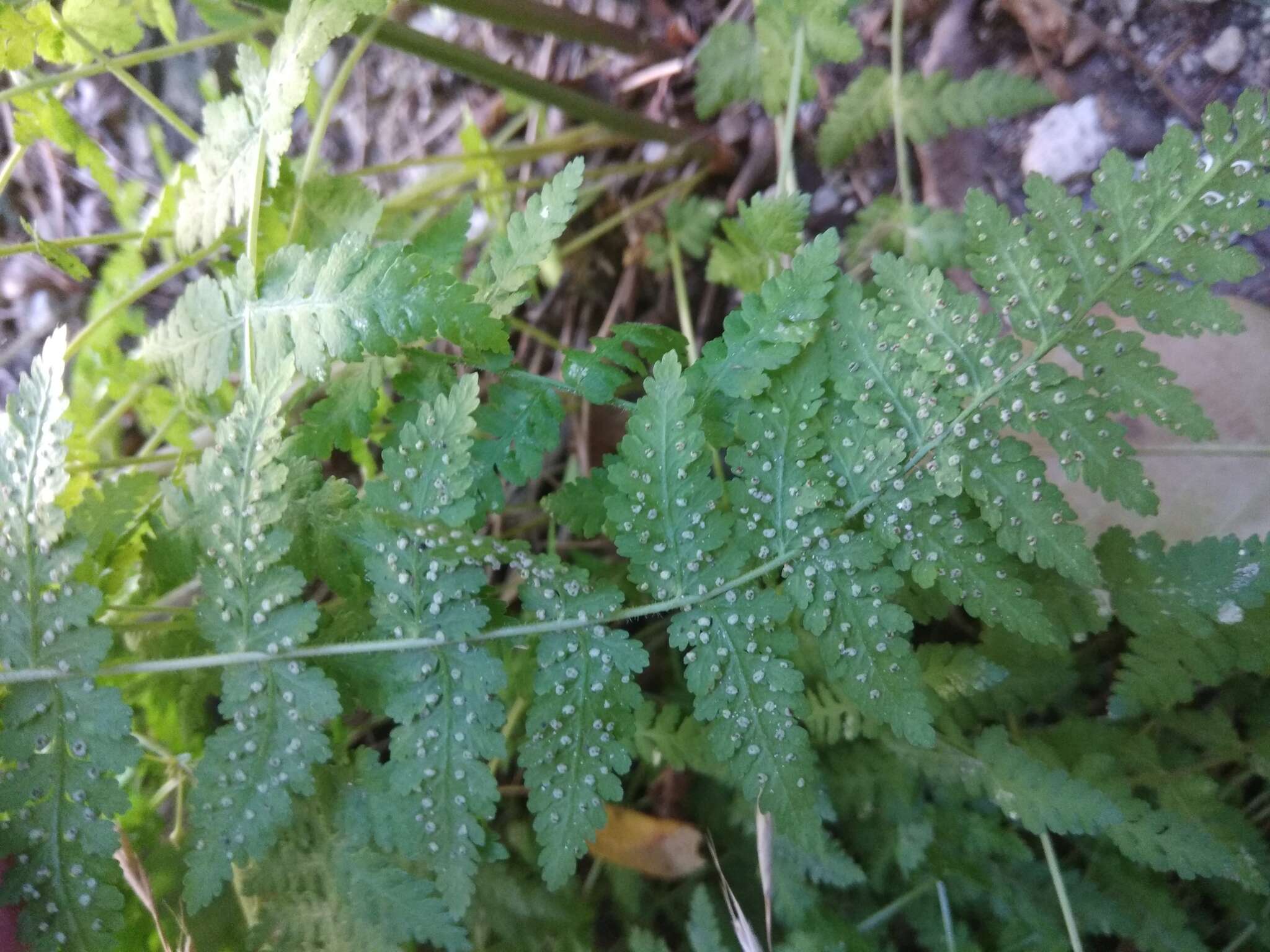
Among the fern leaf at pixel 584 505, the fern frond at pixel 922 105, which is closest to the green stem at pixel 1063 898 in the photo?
the fern leaf at pixel 584 505

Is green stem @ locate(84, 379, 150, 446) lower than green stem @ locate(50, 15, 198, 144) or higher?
lower

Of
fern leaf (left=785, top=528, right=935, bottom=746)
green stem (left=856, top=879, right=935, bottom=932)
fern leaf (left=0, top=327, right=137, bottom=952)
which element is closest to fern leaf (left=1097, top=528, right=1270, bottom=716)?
fern leaf (left=785, top=528, right=935, bottom=746)

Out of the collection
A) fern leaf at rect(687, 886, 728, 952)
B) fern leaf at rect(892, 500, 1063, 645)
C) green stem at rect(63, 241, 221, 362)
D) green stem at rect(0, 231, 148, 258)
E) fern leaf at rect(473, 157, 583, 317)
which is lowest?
fern leaf at rect(687, 886, 728, 952)

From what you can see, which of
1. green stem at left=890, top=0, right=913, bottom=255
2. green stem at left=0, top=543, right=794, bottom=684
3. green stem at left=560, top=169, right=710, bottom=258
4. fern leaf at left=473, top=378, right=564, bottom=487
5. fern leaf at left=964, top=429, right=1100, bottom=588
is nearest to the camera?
fern leaf at left=964, top=429, right=1100, bottom=588

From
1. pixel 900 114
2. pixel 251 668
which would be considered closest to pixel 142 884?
pixel 251 668

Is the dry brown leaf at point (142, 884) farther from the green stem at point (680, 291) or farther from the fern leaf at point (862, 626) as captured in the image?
the green stem at point (680, 291)

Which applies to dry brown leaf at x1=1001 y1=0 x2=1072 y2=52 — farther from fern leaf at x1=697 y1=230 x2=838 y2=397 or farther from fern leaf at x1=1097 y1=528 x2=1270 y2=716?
fern leaf at x1=1097 y1=528 x2=1270 y2=716
